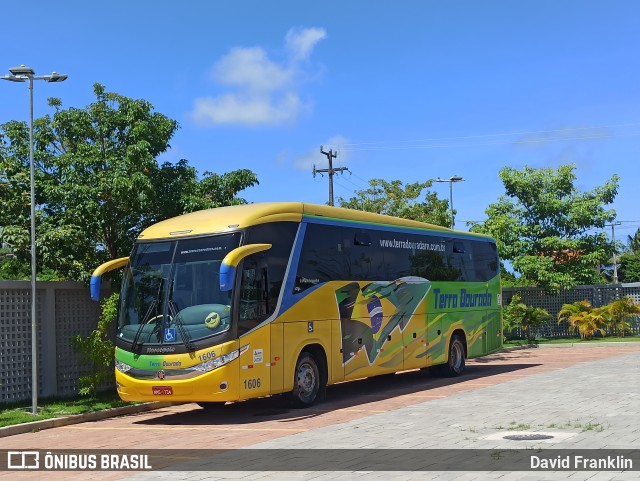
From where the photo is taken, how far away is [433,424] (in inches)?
486

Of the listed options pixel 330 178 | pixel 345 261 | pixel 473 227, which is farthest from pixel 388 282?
pixel 330 178

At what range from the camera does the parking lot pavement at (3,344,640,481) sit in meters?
9.23

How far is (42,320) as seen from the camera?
17.3 metres

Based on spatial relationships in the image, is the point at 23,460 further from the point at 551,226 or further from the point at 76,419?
the point at 551,226

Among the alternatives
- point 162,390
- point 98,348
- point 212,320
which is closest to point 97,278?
point 98,348

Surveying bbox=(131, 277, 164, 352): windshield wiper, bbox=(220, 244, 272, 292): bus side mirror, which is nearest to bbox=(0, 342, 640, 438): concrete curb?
bbox=(131, 277, 164, 352): windshield wiper

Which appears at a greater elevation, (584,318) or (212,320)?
(212,320)

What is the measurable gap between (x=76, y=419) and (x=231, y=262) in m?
4.48

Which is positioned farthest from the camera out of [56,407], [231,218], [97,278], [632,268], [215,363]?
[632,268]

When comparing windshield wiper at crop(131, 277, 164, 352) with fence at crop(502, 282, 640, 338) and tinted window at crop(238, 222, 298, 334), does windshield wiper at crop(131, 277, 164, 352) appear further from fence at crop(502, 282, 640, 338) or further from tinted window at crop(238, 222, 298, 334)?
fence at crop(502, 282, 640, 338)

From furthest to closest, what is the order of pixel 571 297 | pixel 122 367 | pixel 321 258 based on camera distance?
1. pixel 571 297
2. pixel 321 258
3. pixel 122 367

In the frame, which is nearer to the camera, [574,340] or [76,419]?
[76,419]

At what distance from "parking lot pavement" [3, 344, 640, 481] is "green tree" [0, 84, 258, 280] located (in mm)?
4860

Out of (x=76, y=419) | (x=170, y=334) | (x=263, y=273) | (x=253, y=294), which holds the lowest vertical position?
(x=76, y=419)
